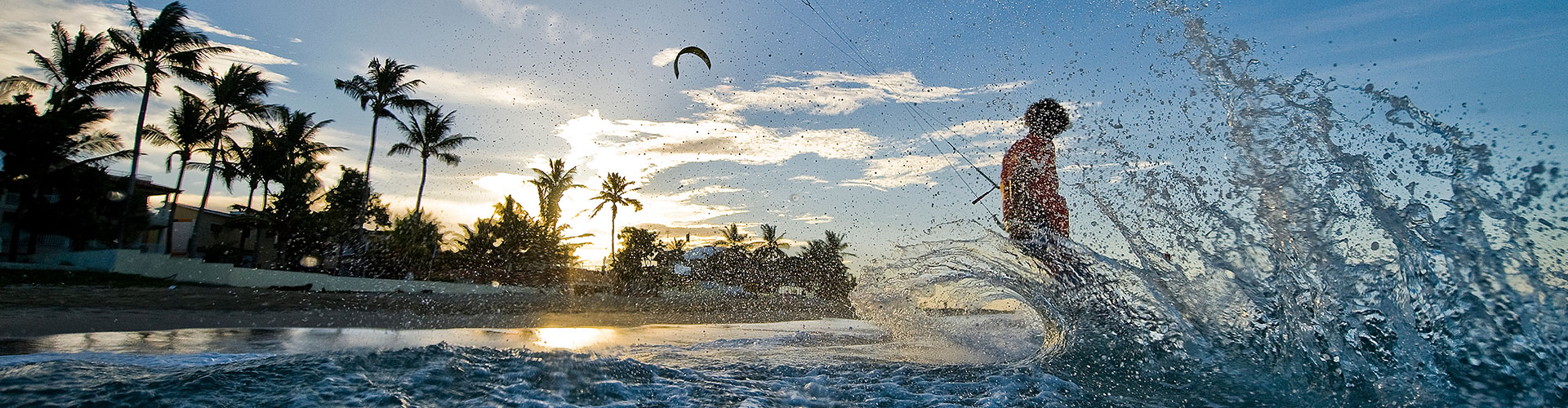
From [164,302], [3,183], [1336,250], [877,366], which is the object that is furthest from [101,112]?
[1336,250]

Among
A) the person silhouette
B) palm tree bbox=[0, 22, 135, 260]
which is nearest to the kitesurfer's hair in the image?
the person silhouette

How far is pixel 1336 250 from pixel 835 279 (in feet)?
73.6

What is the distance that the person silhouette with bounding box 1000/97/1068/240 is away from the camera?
4324 millimetres

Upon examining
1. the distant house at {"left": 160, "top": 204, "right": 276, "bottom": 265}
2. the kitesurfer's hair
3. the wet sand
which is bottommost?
the wet sand

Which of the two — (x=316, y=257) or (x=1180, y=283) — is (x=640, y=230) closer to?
(x=316, y=257)

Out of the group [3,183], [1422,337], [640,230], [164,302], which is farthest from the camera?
[640,230]

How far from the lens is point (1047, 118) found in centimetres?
451

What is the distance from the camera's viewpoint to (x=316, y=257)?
106 feet

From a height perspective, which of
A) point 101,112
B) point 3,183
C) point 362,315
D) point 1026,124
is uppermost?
point 101,112

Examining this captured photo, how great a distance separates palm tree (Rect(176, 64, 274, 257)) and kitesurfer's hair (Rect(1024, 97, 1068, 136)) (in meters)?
29.3

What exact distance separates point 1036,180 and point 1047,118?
42 centimetres

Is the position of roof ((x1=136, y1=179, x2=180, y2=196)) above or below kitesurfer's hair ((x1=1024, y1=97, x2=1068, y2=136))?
above

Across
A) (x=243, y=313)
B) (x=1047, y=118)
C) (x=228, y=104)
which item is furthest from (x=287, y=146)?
(x=1047, y=118)

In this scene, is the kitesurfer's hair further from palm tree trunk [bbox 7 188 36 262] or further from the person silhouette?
palm tree trunk [bbox 7 188 36 262]
